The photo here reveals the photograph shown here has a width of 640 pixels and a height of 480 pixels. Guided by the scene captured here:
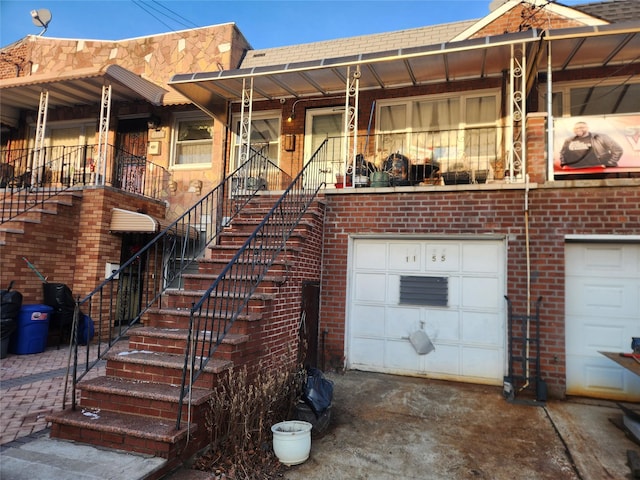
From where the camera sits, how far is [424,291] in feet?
20.2

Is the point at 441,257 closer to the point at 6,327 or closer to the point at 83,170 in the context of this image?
the point at 6,327

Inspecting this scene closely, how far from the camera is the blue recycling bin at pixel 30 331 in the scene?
669 centimetres

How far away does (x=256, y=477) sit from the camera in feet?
10.6

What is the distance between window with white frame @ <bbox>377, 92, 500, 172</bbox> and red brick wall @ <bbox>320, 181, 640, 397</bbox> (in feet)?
6.33

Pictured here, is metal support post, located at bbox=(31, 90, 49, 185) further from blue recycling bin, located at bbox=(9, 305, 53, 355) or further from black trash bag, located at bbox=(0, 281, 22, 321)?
blue recycling bin, located at bbox=(9, 305, 53, 355)

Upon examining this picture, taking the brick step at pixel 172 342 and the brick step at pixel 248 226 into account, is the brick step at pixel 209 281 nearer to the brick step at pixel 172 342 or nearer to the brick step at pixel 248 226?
the brick step at pixel 172 342

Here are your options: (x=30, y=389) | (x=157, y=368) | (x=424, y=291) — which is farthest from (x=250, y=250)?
(x=30, y=389)

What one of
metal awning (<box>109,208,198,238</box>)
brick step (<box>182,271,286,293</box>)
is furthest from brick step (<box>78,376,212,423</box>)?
metal awning (<box>109,208,198,238</box>)

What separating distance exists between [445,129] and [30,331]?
8.18 meters

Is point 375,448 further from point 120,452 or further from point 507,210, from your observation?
point 507,210

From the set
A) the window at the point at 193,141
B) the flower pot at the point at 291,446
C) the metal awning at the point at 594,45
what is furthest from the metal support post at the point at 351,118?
the flower pot at the point at 291,446

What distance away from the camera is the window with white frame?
7793mm

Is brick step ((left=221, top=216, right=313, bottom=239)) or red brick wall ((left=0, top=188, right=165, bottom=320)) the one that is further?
red brick wall ((left=0, top=188, right=165, bottom=320))

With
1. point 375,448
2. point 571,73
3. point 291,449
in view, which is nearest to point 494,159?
point 571,73
